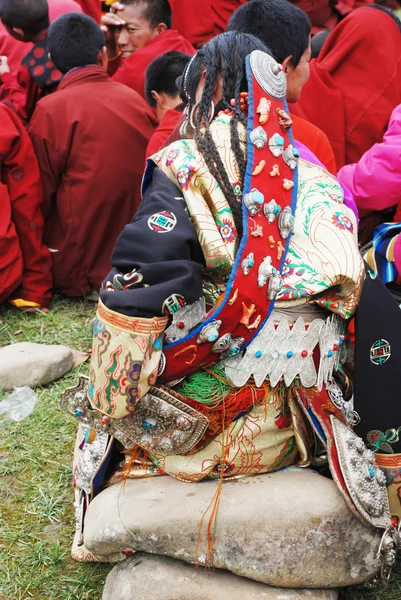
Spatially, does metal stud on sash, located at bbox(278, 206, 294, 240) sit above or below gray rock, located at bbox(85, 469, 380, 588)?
above

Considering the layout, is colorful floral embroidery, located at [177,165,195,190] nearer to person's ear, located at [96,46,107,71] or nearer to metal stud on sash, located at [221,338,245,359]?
metal stud on sash, located at [221,338,245,359]

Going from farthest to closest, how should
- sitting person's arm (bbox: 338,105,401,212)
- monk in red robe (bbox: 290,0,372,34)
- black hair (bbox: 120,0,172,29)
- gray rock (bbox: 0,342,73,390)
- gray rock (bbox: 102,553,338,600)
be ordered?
monk in red robe (bbox: 290,0,372,34) → black hair (bbox: 120,0,172,29) → gray rock (bbox: 0,342,73,390) → sitting person's arm (bbox: 338,105,401,212) → gray rock (bbox: 102,553,338,600)

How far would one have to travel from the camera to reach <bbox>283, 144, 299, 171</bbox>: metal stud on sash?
2125mm

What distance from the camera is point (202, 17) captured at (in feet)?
19.8

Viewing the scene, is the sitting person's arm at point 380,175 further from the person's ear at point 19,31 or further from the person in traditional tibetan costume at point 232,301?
the person's ear at point 19,31

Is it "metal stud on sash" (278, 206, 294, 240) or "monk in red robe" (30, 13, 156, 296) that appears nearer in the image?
"metal stud on sash" (278, 206, 294, 240)

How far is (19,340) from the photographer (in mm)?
4137

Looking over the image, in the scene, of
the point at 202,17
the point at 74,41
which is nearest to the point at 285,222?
the point at 74,41

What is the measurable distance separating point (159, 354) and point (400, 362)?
76cm

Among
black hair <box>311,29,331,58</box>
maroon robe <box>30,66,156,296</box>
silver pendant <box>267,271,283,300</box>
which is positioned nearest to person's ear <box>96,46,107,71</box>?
maroon robe <box>30,66,156,296</box>

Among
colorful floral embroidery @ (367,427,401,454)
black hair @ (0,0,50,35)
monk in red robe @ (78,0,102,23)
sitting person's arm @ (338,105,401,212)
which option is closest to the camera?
colorful floral embroidery @ (367,427,401,454)

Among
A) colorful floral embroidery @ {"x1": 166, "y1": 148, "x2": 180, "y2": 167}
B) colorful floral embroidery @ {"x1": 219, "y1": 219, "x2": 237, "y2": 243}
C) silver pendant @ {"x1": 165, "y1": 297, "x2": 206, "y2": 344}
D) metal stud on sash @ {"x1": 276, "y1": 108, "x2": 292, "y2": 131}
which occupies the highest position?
metal stud on sash @ {"x1": 276, "y1": 108, "x2": 292, "y2": 131}

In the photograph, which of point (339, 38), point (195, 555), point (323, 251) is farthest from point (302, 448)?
point (339, 38)

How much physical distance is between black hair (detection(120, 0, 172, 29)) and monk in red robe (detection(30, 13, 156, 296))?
1015 millimetres
